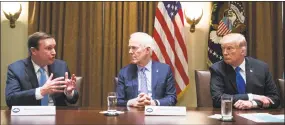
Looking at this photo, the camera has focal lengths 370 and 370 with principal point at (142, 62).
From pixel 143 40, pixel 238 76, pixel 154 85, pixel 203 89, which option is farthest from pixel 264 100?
pixel 143 40

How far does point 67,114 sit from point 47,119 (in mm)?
222

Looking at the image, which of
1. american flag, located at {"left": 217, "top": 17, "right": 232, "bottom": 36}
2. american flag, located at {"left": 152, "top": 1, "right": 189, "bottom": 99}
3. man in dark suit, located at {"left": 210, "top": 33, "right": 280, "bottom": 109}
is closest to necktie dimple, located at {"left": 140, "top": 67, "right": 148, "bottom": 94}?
man in dark suit, located at {"left": 210, "top": 33, "right": 280, "bottom": 109}

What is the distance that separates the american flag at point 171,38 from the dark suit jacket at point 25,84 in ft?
5.27

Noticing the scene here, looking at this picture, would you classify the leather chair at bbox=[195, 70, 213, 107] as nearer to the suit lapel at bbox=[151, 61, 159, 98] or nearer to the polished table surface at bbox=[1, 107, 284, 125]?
the suit lapel at bbox=[151, 61, 159, 98]

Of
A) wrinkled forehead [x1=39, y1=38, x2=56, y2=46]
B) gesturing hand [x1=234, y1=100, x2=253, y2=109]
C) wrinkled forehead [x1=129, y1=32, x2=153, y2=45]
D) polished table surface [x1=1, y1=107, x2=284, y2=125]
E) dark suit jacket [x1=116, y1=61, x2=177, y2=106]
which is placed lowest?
polished table surface [x1=1, y1=107, x2=284, y2=125]

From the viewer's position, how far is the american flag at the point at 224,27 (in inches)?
177

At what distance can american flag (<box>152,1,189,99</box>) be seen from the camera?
4473 mm

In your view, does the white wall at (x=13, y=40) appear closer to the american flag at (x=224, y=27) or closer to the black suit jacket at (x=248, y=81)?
the american flag at (x=224, y=27)

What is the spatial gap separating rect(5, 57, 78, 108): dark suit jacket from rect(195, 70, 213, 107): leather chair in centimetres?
109

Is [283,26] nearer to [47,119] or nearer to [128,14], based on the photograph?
[128,14]

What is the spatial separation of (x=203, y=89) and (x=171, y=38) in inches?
51.0

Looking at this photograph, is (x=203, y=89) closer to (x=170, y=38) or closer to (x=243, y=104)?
(x=243, y=104)

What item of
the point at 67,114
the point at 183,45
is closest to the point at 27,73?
the point at 67,114

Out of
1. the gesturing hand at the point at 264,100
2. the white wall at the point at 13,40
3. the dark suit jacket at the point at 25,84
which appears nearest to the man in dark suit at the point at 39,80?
the dark suit jacket at the point at 25,84
